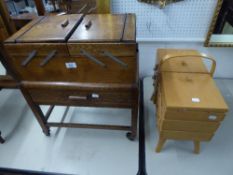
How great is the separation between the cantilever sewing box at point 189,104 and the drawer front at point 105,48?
0.41 metres

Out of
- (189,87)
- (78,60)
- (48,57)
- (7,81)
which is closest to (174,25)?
(189,87)

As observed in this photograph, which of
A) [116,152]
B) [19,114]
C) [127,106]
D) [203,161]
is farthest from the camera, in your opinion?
[19,114]

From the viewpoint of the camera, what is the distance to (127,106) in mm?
1189

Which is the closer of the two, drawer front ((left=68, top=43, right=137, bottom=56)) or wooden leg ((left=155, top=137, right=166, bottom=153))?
drawer front ((left=68, top=43, right=137, bottom=56))

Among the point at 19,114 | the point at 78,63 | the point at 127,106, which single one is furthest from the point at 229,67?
the point at 19,114

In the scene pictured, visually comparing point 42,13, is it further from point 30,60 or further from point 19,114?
point 19,114

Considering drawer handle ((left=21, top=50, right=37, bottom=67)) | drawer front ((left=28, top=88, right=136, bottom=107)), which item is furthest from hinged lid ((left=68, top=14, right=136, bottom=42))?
drawer front ((left=28, top=88, right=136, bottom=107))

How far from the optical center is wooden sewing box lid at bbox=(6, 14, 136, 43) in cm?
91

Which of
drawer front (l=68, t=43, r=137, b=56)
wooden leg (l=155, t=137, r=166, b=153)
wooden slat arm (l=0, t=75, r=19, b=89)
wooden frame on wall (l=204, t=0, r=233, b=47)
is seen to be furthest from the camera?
wooden slat arm (l=0, t=75, r=19, b=89)

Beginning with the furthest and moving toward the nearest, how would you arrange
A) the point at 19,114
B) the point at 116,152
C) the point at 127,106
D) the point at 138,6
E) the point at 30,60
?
the point at 19,114 → the point at 138,6 → the point at 116,152 → the point at 127,106 → the point at 30,60

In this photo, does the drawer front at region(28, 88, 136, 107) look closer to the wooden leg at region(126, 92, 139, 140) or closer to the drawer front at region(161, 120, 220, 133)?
the wooden leg at region(126, 92, 139, 140)

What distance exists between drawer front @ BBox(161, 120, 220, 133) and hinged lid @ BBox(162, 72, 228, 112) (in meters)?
0.12

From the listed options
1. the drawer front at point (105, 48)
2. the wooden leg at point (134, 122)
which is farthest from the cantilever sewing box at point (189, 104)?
the drawer front at point (105, 48)

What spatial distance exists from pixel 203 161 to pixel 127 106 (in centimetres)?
75
